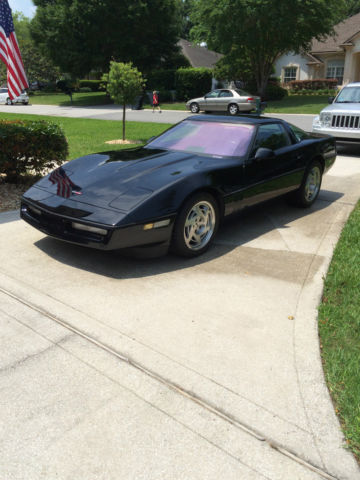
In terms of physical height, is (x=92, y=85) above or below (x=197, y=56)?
below

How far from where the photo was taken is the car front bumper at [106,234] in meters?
3.94

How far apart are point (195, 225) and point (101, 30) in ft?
115

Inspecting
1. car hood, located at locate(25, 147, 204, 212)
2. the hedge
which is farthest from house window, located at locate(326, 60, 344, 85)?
car hood, located at locate(25, 147, 204, 212)

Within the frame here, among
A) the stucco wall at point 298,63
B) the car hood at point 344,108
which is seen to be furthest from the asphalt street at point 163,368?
the stucco wall at point 298,63

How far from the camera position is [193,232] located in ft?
15.1

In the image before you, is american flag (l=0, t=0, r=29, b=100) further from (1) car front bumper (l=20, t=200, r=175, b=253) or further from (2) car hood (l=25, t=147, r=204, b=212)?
(1) car front bumper (l=20, t=200, r=175, b=253)

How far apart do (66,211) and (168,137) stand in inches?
86.2

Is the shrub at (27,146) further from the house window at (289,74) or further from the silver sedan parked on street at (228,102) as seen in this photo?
the house window at (289,74)

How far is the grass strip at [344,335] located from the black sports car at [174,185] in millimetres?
1312

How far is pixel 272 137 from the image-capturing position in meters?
5.83

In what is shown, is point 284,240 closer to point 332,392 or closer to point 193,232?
point 193,232

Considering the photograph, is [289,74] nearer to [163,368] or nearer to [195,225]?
[195,225]

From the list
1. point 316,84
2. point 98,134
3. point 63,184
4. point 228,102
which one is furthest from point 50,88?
point 63,184

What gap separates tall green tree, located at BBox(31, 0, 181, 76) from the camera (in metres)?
33.9
